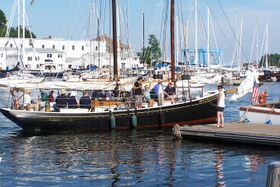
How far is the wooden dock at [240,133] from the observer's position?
21.6 m

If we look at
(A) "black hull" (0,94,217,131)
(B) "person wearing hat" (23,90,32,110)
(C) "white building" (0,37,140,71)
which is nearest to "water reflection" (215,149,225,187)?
(A) "black hull" (0,94,217,131)

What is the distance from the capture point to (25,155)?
69.2 feet

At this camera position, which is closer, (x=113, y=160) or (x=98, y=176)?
(x=98, y=176)

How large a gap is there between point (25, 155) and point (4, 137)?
6427 mm

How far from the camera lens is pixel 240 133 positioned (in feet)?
73.7

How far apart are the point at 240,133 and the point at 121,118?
8.06 m

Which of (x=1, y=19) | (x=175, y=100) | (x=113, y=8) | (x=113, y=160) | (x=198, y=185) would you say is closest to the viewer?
(x=198, y=185)

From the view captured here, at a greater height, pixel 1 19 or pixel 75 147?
pixel 1 19

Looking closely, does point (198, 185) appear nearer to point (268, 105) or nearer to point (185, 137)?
point (185, 137)

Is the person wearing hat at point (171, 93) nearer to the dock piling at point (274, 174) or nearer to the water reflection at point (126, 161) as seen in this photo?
the water reflection at point (126, 161)

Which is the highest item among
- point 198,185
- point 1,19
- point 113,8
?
point 1,19

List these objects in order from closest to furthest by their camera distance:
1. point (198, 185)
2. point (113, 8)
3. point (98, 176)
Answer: point (198, 185), point (98, 176), point (113, 8)

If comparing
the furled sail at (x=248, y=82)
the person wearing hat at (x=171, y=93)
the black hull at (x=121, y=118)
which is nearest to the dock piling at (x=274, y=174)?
the black hull at (x=121, y=118)

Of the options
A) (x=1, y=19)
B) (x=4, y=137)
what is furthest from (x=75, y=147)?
(x=1, y=19)
